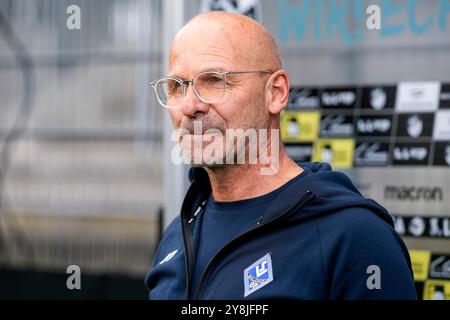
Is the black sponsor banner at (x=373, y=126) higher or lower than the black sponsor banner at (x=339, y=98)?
lower

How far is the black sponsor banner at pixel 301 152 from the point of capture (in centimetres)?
314

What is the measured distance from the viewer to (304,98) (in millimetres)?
3123

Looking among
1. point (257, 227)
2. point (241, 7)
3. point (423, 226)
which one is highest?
point (241, 7)

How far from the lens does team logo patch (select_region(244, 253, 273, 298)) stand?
62.7 inches

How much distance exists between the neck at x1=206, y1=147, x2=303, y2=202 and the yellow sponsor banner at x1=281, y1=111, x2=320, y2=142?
1.31 metres

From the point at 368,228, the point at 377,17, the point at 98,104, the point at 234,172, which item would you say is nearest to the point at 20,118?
the point at 98,104

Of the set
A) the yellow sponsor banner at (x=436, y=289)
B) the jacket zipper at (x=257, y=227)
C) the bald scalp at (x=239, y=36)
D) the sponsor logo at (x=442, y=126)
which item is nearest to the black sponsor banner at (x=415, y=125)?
the sponsor logo at (x=442, y=126)

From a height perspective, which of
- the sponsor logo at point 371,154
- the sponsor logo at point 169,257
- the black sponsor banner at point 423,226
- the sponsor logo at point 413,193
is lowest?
the black sponsor banner at point 423,226

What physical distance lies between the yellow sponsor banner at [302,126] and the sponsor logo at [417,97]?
1.21 ft

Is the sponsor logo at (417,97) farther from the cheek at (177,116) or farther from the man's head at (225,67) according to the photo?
the cheek at (177,116)

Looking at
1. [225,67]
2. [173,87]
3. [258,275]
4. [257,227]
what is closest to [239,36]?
[225,67]

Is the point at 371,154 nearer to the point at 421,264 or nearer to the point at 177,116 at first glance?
the point at 421,264

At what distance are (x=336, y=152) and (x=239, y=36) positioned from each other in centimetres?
144
